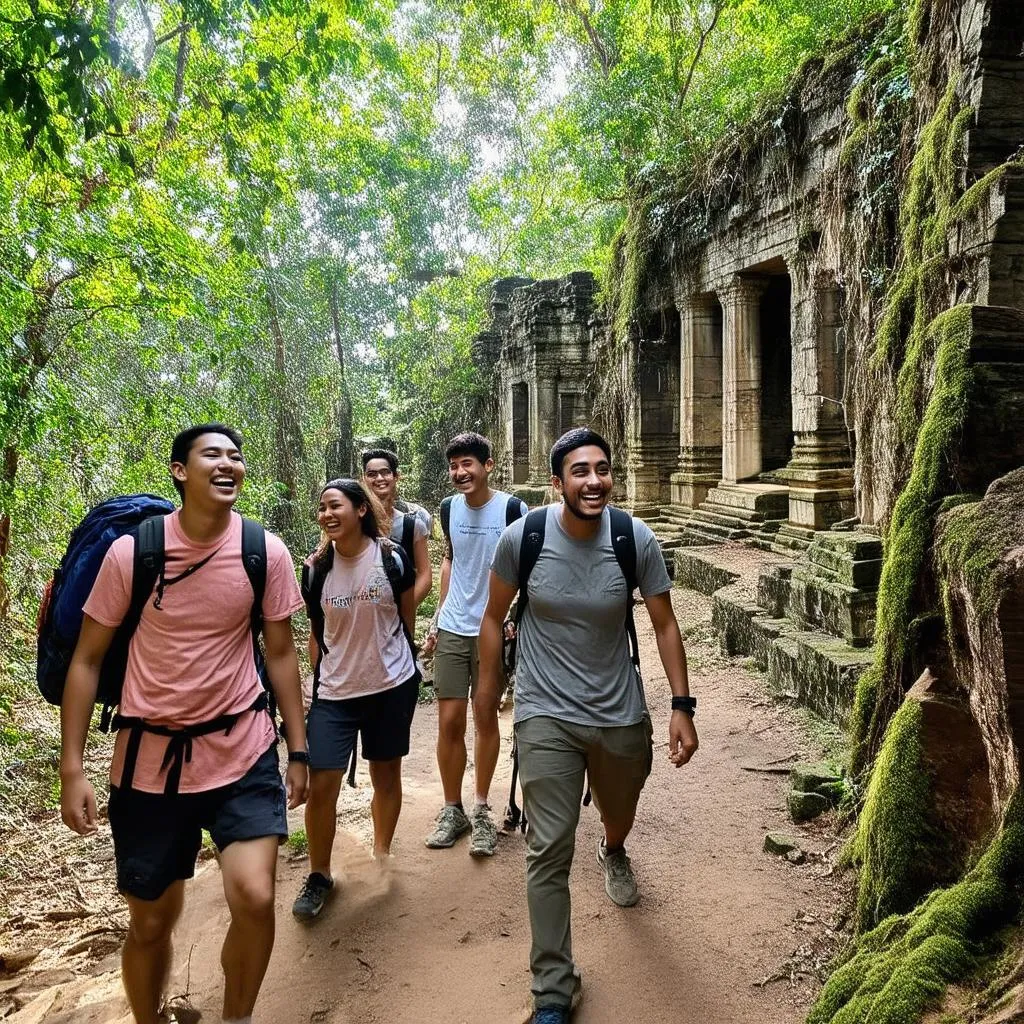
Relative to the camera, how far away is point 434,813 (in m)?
4.60

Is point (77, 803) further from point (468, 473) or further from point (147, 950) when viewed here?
point (468, 473)

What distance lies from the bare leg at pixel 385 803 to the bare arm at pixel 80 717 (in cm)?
152

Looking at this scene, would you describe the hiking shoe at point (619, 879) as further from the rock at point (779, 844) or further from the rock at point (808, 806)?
the rock at point (808, 806)

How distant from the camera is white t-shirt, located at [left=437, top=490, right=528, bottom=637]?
4148 millimetres

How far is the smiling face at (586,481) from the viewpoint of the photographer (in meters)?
2.83

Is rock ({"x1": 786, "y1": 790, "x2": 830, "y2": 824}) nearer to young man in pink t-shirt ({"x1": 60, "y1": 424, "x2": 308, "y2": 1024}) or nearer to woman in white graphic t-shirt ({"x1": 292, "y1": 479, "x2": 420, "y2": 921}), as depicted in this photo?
woman in white graphic t-shirt ({"x1": 292, "y1": 479, "x2": 420, "y2": 921})

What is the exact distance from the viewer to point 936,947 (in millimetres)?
1843

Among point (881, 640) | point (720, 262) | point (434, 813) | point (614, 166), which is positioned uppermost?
point (614, 166)

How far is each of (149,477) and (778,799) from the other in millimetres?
6335

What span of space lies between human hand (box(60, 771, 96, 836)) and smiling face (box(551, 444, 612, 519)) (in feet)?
5.81

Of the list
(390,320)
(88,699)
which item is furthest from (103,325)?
(390,320)

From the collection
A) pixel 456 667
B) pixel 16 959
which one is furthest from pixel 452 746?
pixel 16 959

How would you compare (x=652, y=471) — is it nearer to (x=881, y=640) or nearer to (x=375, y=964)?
(x=881, y=640)

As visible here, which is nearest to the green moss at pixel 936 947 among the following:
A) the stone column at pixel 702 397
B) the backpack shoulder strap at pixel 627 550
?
the backpack shoulder strap at pixel 627 550
